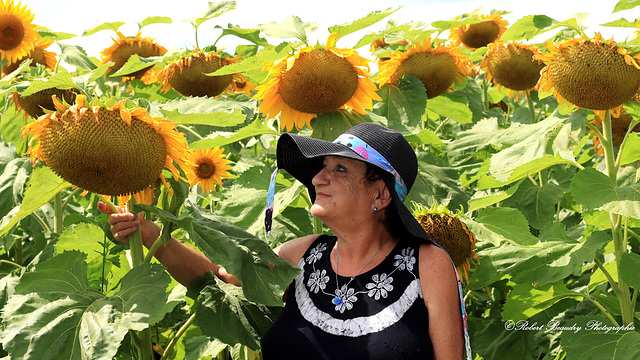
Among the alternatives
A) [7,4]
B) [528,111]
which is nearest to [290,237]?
[528,111]

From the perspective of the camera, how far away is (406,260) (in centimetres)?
273

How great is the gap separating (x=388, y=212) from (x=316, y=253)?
0.39 meters

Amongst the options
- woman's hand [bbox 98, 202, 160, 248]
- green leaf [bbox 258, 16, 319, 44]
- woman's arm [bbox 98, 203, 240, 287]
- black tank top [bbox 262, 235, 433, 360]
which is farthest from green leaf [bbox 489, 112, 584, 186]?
woman's hand [bbox 98, 202, 160, 248]

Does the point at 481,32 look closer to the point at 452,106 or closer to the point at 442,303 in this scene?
the point at 452,106

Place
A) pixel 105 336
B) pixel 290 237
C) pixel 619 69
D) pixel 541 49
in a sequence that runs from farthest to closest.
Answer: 1. pixel 541 49
2. pixel 290 237
3. pixel 619 69
4. pixel 105 336

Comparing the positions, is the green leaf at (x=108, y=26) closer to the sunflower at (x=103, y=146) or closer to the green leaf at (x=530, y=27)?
the sunflower at (x=103, y=146)

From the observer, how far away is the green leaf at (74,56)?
4430 millimetres

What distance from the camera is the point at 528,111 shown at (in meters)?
4.99

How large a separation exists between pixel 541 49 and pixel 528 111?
992mm

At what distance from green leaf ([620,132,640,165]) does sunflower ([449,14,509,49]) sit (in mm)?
2585

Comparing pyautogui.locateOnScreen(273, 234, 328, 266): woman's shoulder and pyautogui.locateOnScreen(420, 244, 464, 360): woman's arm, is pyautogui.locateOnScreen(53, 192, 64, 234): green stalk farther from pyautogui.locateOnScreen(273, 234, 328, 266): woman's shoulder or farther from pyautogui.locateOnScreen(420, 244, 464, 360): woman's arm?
pyautogui.locateOnScreen(420, 244, 464, 360): woman's arm

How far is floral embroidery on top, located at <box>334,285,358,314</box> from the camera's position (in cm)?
271

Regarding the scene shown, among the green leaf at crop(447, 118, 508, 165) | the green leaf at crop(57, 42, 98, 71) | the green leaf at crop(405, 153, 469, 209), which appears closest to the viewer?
the green leaf at crop(405, 153, 469, 209)

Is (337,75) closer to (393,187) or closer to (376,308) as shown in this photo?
(393,187)
